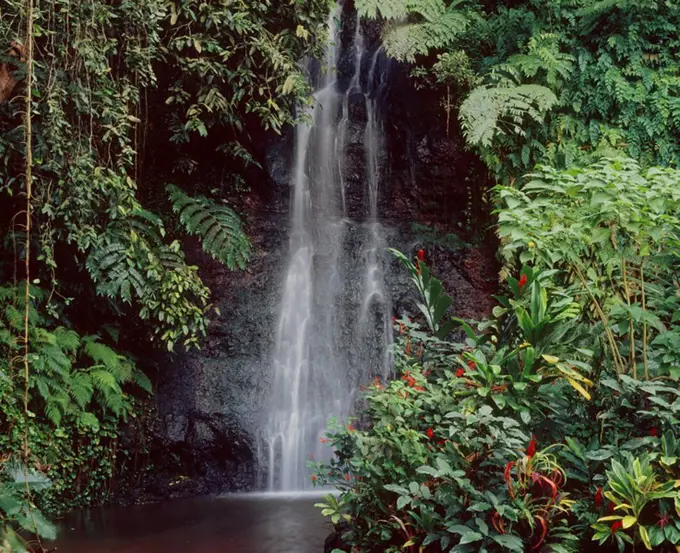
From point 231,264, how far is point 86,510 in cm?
283

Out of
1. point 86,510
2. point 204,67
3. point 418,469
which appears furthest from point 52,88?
point 418,469

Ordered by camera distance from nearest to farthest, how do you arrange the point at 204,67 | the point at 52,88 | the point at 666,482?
A: the point at 666,482
the point at 52,88
the point at 204,67

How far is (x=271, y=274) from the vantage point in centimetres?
867

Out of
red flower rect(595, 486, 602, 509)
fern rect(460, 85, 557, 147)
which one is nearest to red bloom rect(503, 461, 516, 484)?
red flower rect(595, 486, 602, 509)

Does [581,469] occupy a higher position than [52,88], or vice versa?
[52,88]

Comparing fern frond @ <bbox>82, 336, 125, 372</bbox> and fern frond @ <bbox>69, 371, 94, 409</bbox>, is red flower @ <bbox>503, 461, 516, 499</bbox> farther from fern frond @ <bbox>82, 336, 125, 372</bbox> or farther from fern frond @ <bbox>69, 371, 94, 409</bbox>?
fern frond @ <bbox>82, 336, 125, 372</bbox>

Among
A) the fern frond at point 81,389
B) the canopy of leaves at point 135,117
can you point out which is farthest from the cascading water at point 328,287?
the fern frond at point 81,389

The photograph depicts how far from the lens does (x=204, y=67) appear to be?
280 inches

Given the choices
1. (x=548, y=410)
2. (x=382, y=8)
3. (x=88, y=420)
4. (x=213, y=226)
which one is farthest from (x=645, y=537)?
(x=382, y=8)

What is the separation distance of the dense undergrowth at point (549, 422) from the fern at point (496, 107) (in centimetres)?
313

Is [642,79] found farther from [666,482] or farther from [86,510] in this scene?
[86,510]

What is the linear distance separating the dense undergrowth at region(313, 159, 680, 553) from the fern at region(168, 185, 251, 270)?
3.07 metres

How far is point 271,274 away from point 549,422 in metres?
4.94

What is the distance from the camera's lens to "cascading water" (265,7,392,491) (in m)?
7.81
